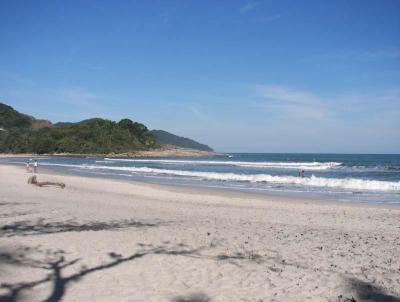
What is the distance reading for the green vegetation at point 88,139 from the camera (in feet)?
400

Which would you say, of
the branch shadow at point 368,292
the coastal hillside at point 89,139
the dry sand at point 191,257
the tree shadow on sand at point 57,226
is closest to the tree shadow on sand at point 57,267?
the dry sand at point 191,257

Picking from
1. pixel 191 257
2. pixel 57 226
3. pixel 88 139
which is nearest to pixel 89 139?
pixel 88 139

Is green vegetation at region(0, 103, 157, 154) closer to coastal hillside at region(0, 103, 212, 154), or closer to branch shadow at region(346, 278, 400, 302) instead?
coastal hillside at region(0, 103, 212, 154)

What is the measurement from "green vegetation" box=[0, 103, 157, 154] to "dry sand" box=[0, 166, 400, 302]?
373ft

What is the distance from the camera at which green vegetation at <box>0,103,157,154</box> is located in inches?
4798

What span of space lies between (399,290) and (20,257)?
17.3 ft

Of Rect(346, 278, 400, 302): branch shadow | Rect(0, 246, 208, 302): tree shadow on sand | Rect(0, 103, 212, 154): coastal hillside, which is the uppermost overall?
Rect(0, 103, 212, 154): coastal hillside

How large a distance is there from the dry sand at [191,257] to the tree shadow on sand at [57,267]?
0.01 metres

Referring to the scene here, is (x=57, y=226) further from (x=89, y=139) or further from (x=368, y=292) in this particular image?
(x=89, y=139)

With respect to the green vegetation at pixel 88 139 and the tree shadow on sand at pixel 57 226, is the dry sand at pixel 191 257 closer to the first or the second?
the tree shadow on sand at pixel 57 226

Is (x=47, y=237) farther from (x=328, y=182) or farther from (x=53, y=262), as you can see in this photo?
(x=328, y=182)

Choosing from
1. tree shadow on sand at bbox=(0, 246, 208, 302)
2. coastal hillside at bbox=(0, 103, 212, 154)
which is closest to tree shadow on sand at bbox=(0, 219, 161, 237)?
Answer: tree shadow on sand at bbox=(0, 246, 208, 302)

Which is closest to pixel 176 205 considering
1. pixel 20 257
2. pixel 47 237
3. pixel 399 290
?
pixel 47 237

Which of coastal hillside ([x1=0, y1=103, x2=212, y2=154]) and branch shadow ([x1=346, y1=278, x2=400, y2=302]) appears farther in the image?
coastal hillside ([x1=0, y1=103, x2=212, y2=154])
